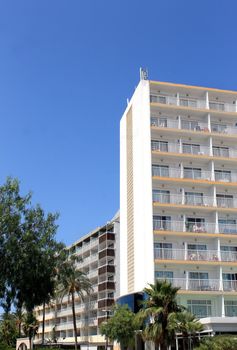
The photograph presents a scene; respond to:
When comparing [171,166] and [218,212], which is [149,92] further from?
[218,212]

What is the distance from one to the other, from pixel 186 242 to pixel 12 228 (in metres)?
19.6

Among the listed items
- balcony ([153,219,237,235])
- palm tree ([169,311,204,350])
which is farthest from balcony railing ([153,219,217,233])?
palm tree ([169,311,204,350])

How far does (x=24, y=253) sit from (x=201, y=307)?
19434 millimetres

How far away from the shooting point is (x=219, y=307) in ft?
144

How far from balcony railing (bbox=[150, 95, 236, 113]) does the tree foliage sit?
22216 millimetres

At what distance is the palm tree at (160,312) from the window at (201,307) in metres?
11.5

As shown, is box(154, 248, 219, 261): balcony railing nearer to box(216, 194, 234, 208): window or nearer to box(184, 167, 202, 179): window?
box(216, 194, 234, 208): window

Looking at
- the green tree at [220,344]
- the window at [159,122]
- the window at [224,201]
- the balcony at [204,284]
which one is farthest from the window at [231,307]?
the window at [159,122]

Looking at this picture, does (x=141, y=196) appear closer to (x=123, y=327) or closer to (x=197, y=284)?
(x=197, y=284)

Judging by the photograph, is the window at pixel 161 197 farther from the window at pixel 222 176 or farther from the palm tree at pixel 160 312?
the palm tree at pixel 160 312

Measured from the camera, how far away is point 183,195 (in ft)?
157

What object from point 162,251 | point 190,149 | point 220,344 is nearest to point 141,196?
point 162,251

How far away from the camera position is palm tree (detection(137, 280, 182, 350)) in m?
30.9

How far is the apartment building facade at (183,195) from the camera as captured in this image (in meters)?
44.5
